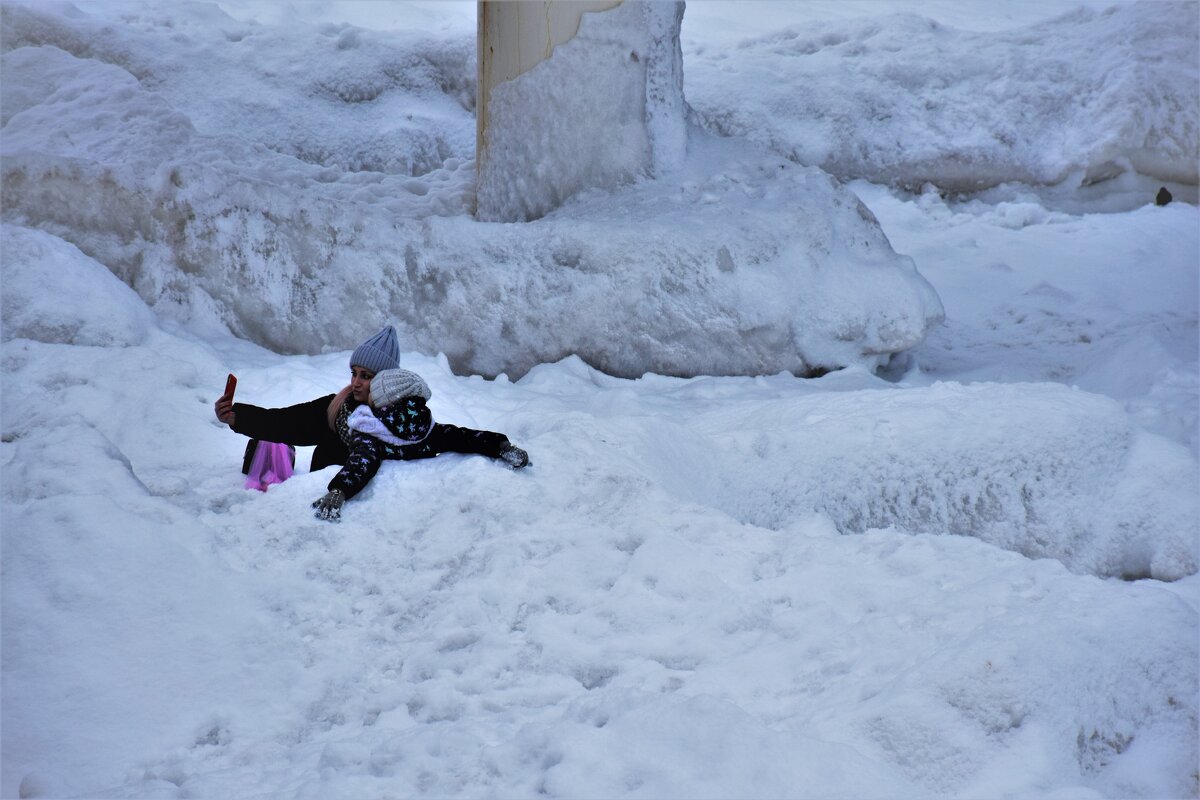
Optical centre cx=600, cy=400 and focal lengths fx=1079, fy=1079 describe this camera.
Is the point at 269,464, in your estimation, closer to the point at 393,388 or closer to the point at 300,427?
the point at 300,427

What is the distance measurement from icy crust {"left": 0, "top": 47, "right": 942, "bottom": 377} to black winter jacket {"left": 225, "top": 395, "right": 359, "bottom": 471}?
1340 mm

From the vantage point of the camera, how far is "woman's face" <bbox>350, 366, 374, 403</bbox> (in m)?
3.29

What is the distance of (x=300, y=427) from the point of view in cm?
325

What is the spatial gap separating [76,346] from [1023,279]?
189 inches

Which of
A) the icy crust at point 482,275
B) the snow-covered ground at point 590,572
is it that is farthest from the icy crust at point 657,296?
the snow-covered ground at point 590,572

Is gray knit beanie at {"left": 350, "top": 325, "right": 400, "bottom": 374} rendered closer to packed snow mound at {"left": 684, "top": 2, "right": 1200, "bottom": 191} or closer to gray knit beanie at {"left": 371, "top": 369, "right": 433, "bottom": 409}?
gray knit beanie at {"left": 371, "top": 369, "right": 433, "bottom": 409}

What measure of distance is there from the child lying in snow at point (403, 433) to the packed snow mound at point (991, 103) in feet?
15.9

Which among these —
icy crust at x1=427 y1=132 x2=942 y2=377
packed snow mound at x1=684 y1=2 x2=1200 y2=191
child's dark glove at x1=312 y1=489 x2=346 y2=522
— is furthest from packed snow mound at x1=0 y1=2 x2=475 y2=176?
child's dark glove at x1=312 y1=489 x2=346 y2=522

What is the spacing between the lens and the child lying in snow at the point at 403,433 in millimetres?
3156

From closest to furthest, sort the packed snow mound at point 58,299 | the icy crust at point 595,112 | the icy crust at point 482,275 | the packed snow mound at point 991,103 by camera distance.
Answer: the packed snow mound at point 58,299, the icy crust at point 482,275, the icy crust at point 595,112, the packed snow mound at point 991,103

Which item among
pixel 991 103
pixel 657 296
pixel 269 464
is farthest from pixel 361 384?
pixel 991 103

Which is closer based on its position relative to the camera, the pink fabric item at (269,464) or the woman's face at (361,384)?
the pink fabric item at (269,464)

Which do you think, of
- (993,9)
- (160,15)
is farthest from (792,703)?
(993,9)

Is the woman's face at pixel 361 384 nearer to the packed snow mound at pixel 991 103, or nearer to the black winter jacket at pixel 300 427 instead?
the black winter jacket at pixel 300 427
